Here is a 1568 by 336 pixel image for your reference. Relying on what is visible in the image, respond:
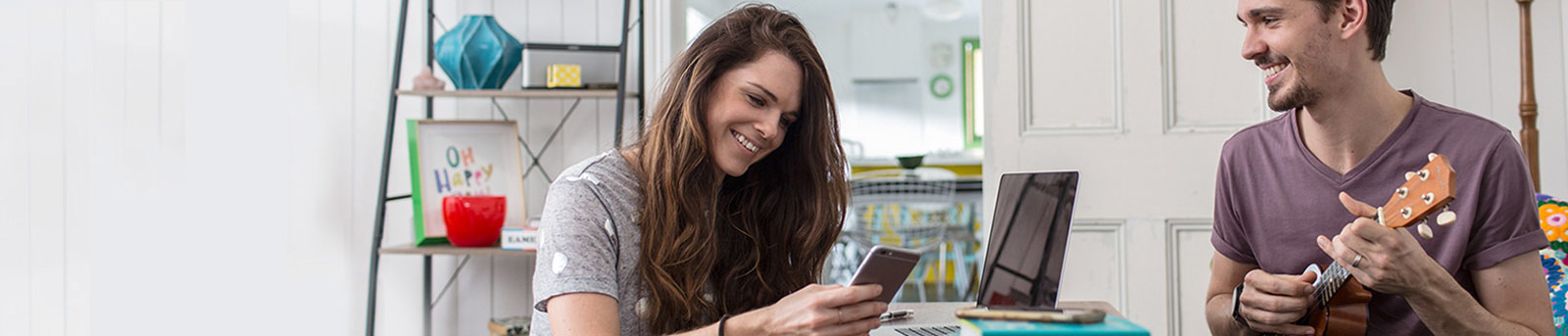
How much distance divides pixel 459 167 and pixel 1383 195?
2.02m

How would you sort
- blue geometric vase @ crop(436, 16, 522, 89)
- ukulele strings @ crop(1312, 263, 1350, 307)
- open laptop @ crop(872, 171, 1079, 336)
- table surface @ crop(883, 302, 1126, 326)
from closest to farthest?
open laptop @ crop(872, 171, 1079, 336)
ukulele strings @ crop(1312, 263, 1350, 307)
table surface @ crop(883, 302, 1126, 326)
blue geometric vase @ crop(436, 16, 522, 89)

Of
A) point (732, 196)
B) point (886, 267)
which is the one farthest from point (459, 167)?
point (886, 267)

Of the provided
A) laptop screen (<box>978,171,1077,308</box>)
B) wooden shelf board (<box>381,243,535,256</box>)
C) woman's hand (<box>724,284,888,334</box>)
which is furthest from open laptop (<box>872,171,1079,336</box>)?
wooden shelf board (<box>381,243,535,256</box>)

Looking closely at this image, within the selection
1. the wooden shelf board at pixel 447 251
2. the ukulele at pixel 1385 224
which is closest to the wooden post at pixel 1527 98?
the ukulele at pixel 1385 224

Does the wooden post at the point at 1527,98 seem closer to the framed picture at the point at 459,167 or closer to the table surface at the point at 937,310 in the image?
the table surface at the point at 937,310

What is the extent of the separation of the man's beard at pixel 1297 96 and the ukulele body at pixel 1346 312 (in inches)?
9.6

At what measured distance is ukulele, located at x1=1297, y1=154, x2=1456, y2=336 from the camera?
1084 millimetres

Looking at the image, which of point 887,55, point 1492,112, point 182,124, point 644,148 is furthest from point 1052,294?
point 887,55

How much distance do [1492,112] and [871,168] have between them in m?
3.45

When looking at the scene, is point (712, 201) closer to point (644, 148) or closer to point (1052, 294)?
point (644, 148)

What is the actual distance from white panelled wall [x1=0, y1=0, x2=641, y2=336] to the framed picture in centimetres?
15

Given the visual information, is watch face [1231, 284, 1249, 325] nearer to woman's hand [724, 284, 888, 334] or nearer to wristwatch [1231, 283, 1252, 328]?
wristwatch [1231, 283, 1252, 328]

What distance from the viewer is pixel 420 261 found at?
2.80m

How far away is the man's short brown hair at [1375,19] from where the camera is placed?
1.34 meters
